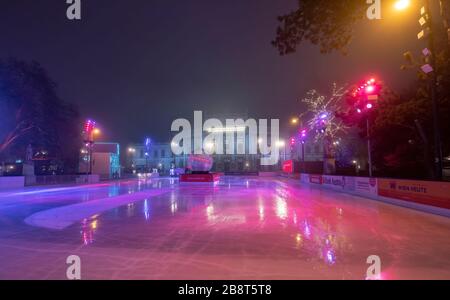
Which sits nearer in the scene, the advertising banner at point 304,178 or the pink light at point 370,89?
the pink light at point 370,89

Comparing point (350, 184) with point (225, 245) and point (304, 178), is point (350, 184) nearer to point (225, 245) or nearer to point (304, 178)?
point (304, 178)

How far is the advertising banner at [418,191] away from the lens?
15.1 m

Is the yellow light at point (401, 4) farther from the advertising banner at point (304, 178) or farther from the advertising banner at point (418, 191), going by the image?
the advertising banner at point (304, 178)

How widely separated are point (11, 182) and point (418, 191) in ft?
121

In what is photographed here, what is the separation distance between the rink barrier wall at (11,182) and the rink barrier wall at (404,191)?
32.1 m

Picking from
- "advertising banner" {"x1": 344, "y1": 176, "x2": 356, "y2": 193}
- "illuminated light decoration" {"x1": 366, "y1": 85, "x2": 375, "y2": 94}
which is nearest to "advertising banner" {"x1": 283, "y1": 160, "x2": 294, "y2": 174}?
"advertising banner" {"x1": 344, "y1": 176, "x2": 356, "y2": 193}

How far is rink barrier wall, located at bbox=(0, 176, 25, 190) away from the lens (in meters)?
35.2

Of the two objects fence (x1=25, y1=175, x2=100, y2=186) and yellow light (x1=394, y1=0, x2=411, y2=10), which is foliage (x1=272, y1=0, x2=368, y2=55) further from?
fence (x1=25, y1=175, x2=100, y2=186)

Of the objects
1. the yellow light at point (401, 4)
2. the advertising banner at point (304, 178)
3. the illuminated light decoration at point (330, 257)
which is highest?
the yellow light at point (401, 4)

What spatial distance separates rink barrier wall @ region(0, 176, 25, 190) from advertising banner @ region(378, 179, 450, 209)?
34.3 m

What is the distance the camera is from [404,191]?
18766 millimetres

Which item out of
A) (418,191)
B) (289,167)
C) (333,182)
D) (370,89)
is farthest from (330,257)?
(289,167)

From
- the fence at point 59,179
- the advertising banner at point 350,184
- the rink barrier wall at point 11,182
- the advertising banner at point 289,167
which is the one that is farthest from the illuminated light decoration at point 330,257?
the advertising banner at point 289,167
